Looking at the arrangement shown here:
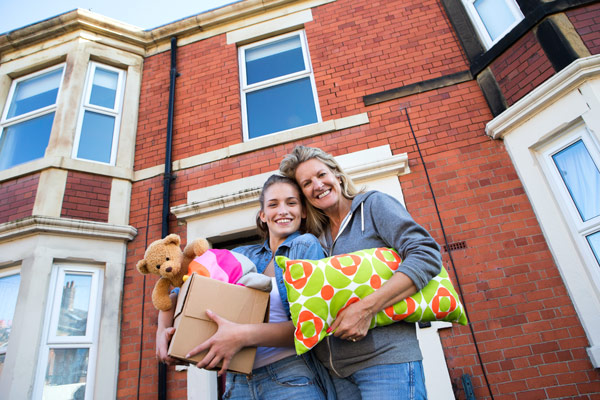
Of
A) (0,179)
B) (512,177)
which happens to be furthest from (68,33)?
(512,177)

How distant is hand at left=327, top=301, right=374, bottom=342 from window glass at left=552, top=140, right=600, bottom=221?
291cm

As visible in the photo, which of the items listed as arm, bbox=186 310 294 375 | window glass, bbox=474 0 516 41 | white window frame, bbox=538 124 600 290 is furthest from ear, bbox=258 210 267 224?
window glass, bbox=474 0 516 41

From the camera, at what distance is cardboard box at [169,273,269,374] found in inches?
60.4

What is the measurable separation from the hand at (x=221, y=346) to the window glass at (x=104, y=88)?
5014mm

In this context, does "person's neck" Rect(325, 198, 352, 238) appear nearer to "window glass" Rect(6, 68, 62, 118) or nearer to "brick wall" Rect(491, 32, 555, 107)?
"brick wall" Rect(491, 32, 555, 107)

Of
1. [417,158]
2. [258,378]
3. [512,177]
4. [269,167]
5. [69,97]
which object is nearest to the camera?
[258,378]

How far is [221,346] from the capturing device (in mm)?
1529

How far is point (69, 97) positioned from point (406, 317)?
5.47 m

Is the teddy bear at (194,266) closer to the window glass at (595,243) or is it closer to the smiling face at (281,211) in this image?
the smiling face at (281,211)

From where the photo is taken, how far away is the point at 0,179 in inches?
190

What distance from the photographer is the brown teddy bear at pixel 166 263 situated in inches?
76.4

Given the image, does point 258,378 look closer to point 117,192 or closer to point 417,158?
point 417,158

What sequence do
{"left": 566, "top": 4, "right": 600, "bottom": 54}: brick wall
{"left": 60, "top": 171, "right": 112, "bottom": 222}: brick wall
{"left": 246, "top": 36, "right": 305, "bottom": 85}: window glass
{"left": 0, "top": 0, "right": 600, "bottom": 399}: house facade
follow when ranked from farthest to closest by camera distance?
{"left": 246, "top": 36, "right": 305, "bottom": 85}: window glass
{"left": 60, "top": 171, "right": 112, "bottom": 222}: brick wall
{"left": 566, "top": 4, "right": 600, "bottom": 54}: brick wall
{"left": 0, "top": 0, "right": 600, "bottom": 399}: house facade

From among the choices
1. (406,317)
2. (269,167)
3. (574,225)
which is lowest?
(406,317)
